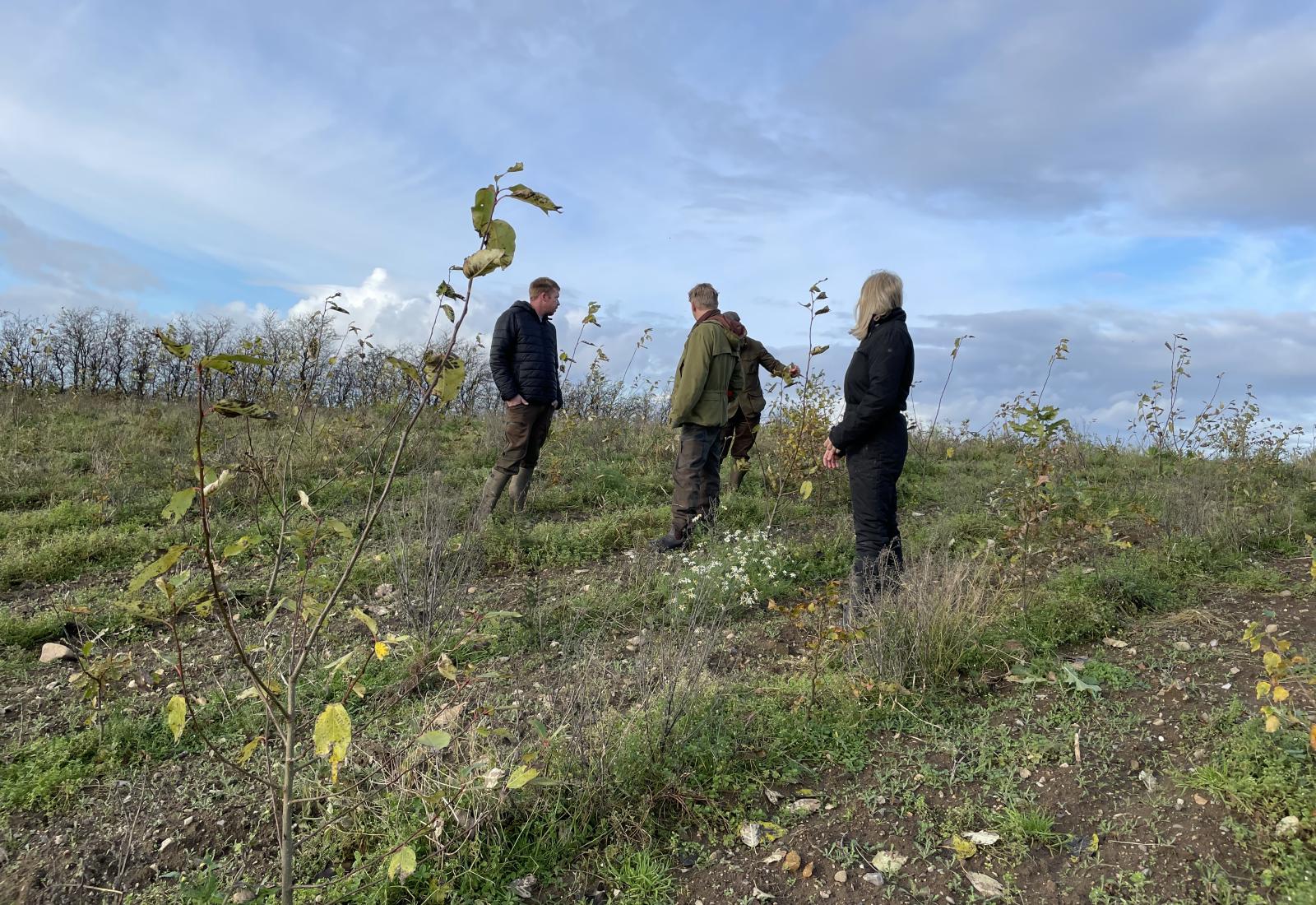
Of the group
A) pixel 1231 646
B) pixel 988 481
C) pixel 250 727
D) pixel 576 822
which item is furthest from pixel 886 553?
pixel 988 481

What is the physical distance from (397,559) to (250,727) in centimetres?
140

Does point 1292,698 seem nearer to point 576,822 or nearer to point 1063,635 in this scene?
point 1063,635

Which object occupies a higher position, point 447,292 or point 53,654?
point 447,292

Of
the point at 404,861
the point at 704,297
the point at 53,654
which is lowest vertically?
the point at 53,654

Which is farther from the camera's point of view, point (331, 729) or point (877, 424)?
point (877, 424)

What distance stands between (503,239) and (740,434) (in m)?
5.56

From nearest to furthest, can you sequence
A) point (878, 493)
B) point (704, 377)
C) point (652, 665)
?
point (652, 665) → point (878, 493) → point (704, 377)

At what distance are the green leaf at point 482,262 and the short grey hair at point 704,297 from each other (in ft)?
13.3

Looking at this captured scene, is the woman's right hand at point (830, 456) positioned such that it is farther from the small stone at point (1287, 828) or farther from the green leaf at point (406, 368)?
the green leaf at point (406, 368)

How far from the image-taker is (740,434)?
704 centimetres

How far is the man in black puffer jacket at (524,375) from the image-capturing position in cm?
580

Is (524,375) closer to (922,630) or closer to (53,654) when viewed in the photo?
(53,654)

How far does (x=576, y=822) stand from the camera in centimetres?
246

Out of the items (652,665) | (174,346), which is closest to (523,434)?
(652,665)
